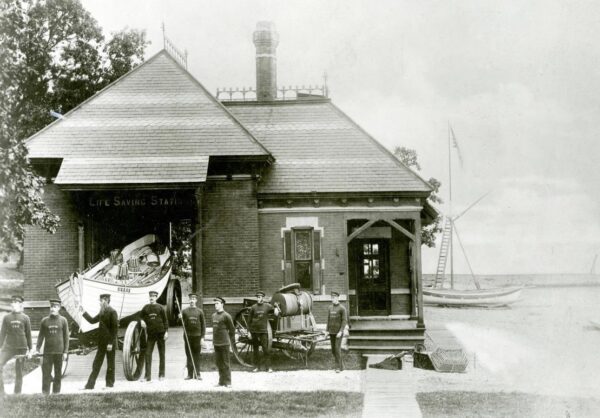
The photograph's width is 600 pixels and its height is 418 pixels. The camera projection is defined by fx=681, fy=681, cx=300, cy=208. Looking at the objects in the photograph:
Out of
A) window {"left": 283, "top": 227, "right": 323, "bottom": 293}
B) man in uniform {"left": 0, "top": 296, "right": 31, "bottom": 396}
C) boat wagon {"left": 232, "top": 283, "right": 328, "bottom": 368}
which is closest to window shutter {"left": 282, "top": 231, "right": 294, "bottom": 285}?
window {"left": 283, "top": 227, "right": 323, "bottom": 293}

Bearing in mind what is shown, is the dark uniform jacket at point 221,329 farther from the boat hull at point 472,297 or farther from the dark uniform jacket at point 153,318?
the boat hull at point 472,297

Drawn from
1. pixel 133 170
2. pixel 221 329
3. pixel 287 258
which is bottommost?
pixel 221 329

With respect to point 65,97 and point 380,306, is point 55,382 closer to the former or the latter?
point 380,306

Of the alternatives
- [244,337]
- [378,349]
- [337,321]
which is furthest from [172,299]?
[378,349]

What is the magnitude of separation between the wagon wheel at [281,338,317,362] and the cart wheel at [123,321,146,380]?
3.35 meters

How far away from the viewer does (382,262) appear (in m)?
21.1

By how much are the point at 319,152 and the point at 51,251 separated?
26.8 feet

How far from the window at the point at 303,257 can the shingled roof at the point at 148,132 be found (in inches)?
109

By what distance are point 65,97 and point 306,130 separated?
1429cm

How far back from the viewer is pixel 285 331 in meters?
16.0

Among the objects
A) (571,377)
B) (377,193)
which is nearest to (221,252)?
(377,193)

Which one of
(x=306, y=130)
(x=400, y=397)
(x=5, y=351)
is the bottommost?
(x=400, y=397)

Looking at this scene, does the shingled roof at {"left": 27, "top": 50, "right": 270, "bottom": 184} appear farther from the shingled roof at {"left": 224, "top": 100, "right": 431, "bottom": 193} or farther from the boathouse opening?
the shingled roof at {"left": 224, "top": 100, "right": 431, "bottom": 193}

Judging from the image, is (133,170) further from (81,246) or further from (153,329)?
(153,329)
